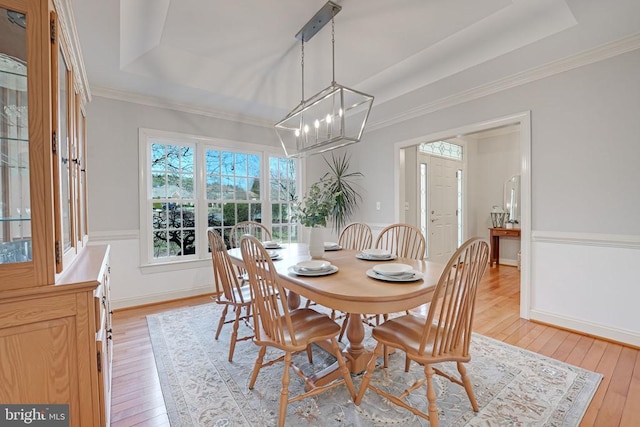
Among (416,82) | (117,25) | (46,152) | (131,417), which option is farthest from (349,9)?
(131,417)

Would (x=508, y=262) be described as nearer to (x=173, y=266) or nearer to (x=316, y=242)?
(x=316, y=242)

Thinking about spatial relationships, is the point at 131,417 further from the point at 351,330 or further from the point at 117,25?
the point at 117,25

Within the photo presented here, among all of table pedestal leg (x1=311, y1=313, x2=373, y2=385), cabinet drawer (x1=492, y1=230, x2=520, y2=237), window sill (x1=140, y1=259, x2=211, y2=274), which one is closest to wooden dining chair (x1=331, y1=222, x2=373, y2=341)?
table pedestal leg (x1=311, y1=313, x2=373, y2=385)

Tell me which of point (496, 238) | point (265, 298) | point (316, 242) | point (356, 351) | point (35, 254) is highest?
point (35, 254)

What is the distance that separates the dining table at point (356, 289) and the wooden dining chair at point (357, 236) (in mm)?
849

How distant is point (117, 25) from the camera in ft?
7.12

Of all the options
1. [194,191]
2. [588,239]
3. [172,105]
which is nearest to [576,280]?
[588,239]

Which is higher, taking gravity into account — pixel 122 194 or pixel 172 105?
pixel 172 105

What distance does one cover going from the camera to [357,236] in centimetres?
335

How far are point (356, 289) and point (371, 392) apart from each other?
82 centimetres

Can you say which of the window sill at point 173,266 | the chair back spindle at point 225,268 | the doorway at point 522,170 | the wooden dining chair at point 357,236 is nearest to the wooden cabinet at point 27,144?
the chair back spindle at point 225,268

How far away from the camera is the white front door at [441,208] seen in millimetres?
4973

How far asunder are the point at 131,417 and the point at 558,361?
2908mm

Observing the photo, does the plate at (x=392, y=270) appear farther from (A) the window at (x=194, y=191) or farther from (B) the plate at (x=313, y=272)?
(A) the window at (x=194, y=191)
